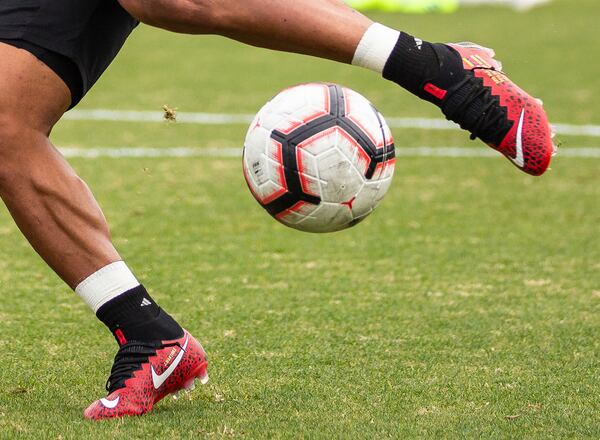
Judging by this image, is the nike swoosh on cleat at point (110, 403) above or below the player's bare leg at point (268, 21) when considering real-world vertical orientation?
below

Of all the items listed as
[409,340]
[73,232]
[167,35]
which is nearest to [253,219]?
[409,340]

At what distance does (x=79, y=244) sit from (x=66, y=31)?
659 mm

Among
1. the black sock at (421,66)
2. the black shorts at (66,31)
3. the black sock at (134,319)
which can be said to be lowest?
the black sock at (134,319)

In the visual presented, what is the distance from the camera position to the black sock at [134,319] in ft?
11.9

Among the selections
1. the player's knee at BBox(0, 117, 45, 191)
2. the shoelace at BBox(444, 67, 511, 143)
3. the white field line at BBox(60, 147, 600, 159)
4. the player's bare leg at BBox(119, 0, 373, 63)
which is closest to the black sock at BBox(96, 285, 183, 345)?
the player's knee at BBox(0, 117, 45, 191)

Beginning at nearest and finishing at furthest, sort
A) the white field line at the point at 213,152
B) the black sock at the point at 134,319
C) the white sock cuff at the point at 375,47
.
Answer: the white sock cuff at the point at 375,47, the black sock at the point at 134,319, the white field line at the point at 213,152

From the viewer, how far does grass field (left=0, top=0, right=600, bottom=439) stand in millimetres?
3529

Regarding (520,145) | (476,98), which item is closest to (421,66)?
(476,98)

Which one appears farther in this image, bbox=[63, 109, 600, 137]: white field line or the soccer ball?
bbox=[63, 109, 600, 137]: white field line

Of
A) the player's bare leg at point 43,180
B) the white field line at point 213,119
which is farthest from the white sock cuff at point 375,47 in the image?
the white field line at point 213,119

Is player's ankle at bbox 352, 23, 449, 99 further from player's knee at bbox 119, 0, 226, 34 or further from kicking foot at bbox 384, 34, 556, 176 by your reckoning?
player's knee at bbox 119, 0, 226, 34

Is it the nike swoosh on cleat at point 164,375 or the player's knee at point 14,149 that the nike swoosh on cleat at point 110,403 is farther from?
the player's knee at point 14,149

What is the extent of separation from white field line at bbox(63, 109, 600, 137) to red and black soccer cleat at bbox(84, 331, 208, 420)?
6023 millimetres

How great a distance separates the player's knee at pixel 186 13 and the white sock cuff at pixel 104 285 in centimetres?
84
